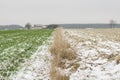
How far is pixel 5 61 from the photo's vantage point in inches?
579

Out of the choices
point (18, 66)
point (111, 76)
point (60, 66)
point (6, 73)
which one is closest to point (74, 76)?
point (111, 76)

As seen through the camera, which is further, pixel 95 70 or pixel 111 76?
pixel 95 70

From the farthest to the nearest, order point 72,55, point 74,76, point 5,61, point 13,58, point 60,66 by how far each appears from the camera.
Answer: point 13,58
point 5,61
point 72,55
point 60,66
point 74,76

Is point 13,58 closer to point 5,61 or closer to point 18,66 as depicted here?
point 5,61

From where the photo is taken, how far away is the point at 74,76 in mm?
8883

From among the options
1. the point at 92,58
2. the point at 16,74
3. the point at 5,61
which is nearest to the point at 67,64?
the point at 92,58

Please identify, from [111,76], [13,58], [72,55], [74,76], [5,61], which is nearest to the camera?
[111,76]

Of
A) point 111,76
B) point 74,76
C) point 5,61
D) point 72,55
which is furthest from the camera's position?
point 5,61

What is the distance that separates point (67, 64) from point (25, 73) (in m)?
1.66

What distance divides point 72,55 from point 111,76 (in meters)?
4.76

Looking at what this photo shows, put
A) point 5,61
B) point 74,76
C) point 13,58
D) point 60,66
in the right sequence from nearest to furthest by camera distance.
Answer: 1. point 74,76
2. point 60,66
3. point 5,61
4. point 13,58

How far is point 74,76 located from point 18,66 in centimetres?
508

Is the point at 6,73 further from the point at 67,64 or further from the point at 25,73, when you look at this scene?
the point at 67,64

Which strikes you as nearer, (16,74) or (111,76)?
(111,76)
